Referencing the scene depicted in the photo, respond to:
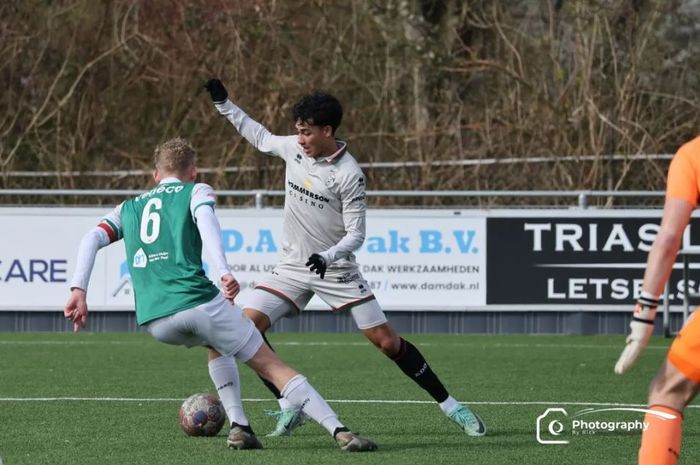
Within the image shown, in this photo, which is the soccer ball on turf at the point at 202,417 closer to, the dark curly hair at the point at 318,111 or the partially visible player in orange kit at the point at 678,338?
the dark curly hair at the point at 318,111

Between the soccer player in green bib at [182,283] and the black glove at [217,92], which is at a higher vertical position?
the black glove at [217,92]

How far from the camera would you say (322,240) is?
28.3 ft

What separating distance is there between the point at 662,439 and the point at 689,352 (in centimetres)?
35

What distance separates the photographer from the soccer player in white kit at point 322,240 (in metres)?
8.44

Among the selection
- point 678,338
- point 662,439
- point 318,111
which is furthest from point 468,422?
point 678,338

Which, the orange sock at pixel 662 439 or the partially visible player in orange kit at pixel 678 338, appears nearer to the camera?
the partially visible player in orange kit at pixel 678 338

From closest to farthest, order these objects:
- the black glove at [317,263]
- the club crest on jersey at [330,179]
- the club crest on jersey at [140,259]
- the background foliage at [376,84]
Result: the club crest on jersey at [140,259]
the black glove at [317,263]
the club crest on jersey at [330,179]
the background foliage at [376,84]

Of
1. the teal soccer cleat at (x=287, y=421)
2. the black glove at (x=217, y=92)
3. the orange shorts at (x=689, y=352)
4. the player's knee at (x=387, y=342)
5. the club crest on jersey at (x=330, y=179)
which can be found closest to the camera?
the orange shorts at (x=689, y=352)

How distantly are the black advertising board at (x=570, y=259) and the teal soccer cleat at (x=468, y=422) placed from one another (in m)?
8.01

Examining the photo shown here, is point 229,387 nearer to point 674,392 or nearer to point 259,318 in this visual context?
point 259,318

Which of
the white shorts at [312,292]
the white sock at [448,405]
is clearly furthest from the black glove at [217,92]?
the white sock at [448,405]

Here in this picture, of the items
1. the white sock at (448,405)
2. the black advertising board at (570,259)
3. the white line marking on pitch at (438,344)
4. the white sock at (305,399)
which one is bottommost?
the white line marking on pitch at (438,344)

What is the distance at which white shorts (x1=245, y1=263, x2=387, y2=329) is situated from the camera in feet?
28.3

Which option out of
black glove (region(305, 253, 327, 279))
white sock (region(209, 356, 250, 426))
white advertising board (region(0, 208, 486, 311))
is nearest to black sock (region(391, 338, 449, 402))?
black glove (region(305, 253, 327, 279))
